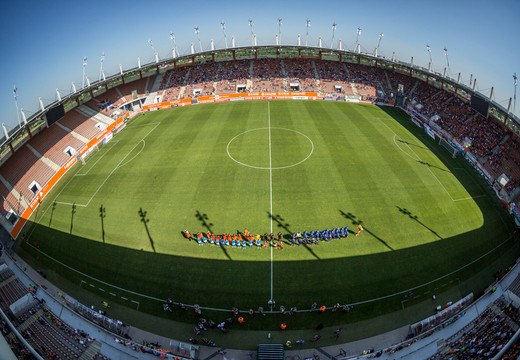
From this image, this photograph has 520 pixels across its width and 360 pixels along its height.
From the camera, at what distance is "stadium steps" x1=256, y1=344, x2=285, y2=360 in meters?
17.6

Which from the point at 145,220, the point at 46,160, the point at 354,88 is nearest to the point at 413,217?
the point at 145,220

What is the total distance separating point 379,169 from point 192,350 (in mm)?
26797

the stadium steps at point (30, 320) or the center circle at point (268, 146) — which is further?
the center circle at point (268, 146)

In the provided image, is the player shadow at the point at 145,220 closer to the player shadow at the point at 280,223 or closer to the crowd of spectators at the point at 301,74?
the player shadow at the point at 280,223

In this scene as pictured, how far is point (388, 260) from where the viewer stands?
76.3 ft

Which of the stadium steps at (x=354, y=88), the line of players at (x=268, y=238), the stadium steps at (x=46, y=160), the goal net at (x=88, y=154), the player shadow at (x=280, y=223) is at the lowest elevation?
the line of players at (x=268, y=238)

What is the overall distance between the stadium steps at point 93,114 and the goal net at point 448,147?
50534 mm

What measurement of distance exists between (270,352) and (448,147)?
35869 millimetres

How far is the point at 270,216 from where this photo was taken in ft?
90.0

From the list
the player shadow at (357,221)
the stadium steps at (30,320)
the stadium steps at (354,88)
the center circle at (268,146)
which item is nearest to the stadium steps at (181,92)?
the center circle at (268,146)

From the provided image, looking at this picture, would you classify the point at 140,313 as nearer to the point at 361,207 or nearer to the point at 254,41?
the point at 361,207

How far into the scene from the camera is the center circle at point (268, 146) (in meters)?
35.3

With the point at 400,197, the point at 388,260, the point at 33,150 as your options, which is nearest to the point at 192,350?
the point at 388,260

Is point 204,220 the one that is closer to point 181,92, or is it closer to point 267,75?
point 181,92
